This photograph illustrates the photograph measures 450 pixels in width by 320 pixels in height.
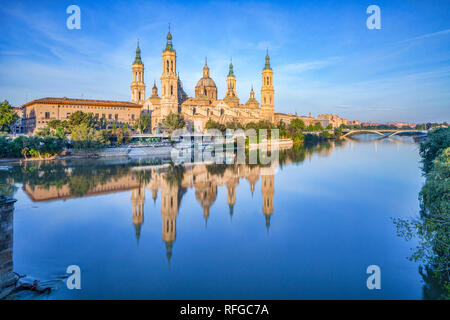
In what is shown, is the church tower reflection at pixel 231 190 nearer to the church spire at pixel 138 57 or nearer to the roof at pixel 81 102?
the roof at pixel 81 102

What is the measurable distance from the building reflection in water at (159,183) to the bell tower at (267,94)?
3010 cm

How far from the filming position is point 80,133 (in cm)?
2172

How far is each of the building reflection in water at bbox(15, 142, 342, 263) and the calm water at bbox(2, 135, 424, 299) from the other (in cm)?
7

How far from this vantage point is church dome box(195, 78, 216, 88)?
137ft

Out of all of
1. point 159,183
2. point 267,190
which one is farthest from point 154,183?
point 267,190

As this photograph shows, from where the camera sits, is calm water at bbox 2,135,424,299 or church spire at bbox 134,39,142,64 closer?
calm water at bbox 2,135,424,299

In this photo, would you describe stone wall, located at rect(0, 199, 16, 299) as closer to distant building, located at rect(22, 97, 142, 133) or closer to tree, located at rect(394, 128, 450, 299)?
tree, located at rect(394, 128, 450, 299)

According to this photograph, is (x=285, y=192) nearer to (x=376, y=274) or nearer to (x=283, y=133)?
(x=376, y=274)

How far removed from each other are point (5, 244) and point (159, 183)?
901 centimetres

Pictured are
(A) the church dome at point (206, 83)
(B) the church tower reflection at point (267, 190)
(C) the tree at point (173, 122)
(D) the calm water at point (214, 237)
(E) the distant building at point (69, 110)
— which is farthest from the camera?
(A) the church dome at point (206, 83)

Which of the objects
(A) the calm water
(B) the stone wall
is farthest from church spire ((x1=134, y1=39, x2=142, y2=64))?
(B) the stone wall

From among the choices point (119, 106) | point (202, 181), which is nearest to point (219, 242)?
point (202, 181)

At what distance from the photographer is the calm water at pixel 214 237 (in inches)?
189

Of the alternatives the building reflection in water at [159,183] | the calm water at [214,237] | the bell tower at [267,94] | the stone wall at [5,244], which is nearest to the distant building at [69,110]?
the building reflection in water at [159,183]
